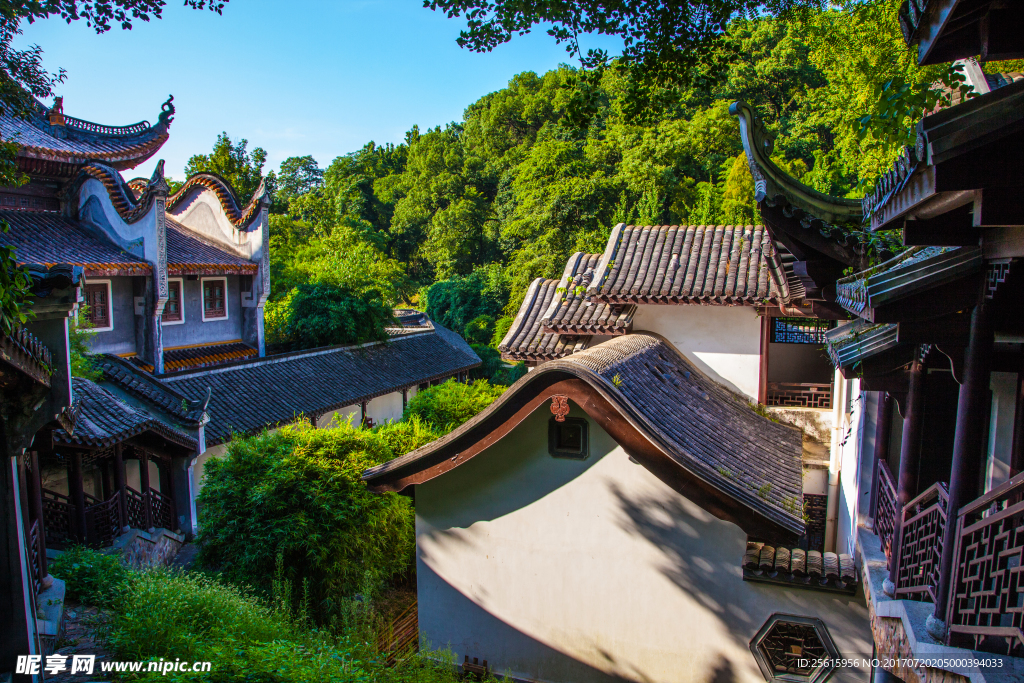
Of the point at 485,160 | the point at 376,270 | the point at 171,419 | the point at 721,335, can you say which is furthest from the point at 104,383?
the point at 485,160

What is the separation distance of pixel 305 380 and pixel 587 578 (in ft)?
46.2

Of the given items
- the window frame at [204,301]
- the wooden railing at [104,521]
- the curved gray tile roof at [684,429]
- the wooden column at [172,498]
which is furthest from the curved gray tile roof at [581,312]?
the window frame at [204,301]

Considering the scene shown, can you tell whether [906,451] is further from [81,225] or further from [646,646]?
[81,225]

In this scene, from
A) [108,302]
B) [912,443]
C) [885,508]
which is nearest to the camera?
[912,443]

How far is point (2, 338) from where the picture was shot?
4.30m

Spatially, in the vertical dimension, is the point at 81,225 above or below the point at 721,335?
above

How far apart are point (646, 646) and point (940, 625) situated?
348 cm

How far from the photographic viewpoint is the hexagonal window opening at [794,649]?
233 inches

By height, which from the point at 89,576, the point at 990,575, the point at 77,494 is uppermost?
the point at 990,575

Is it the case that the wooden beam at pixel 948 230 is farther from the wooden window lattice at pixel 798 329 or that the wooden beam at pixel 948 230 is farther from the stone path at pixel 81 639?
the wooden window lattice at pixel 798 329

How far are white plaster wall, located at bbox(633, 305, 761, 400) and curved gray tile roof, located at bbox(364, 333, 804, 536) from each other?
0.81m

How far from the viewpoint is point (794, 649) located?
6.09 meters

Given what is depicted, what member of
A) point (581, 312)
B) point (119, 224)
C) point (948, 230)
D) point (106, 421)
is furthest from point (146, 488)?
point (948, 230)

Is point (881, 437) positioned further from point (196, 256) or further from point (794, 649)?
point (196, 256)
